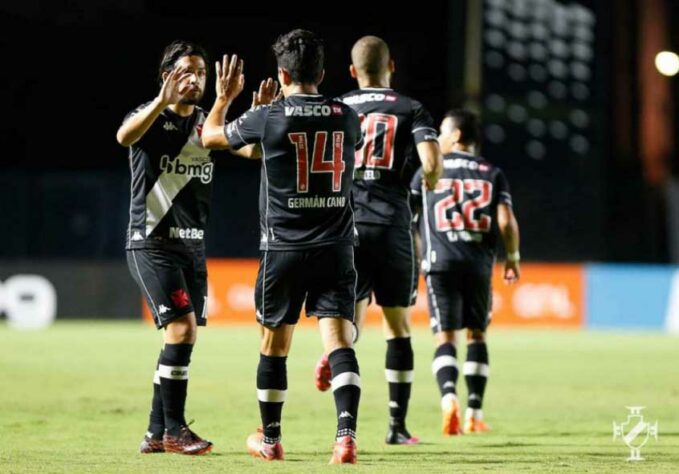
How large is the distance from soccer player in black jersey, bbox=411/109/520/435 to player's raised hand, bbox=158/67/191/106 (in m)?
2.45

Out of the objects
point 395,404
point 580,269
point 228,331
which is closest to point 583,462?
point 395,404

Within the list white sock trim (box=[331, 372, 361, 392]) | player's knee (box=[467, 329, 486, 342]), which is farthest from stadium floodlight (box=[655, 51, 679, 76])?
white sock trim (box=[331, 372, 361, 392])

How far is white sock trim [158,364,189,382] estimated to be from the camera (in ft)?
26.5

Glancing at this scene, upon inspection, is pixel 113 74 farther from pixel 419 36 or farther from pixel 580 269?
pixel 580 269

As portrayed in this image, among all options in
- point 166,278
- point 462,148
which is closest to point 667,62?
point 462,148

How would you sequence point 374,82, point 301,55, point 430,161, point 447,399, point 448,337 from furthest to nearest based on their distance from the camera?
point 448,337
point 447,399
point 374,82
point 430,161
point 301,55

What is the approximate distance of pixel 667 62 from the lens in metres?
28.3

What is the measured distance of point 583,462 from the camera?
25.1 ft

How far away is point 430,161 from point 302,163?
108cm

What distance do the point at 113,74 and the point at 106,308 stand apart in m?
10.2

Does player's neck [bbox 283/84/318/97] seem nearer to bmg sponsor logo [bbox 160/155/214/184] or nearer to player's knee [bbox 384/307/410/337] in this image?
bmg sponsor logo [bbox 160/155/214/184]

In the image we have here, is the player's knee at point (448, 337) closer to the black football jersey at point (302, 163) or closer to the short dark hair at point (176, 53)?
the black football jersey at point (302, 163)

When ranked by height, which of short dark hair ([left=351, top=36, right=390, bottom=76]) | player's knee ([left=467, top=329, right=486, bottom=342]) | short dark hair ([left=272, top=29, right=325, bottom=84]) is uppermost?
short dark hair ([left=351, top=36, right=390, bottom=76])

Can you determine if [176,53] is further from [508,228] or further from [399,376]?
[508,228]
